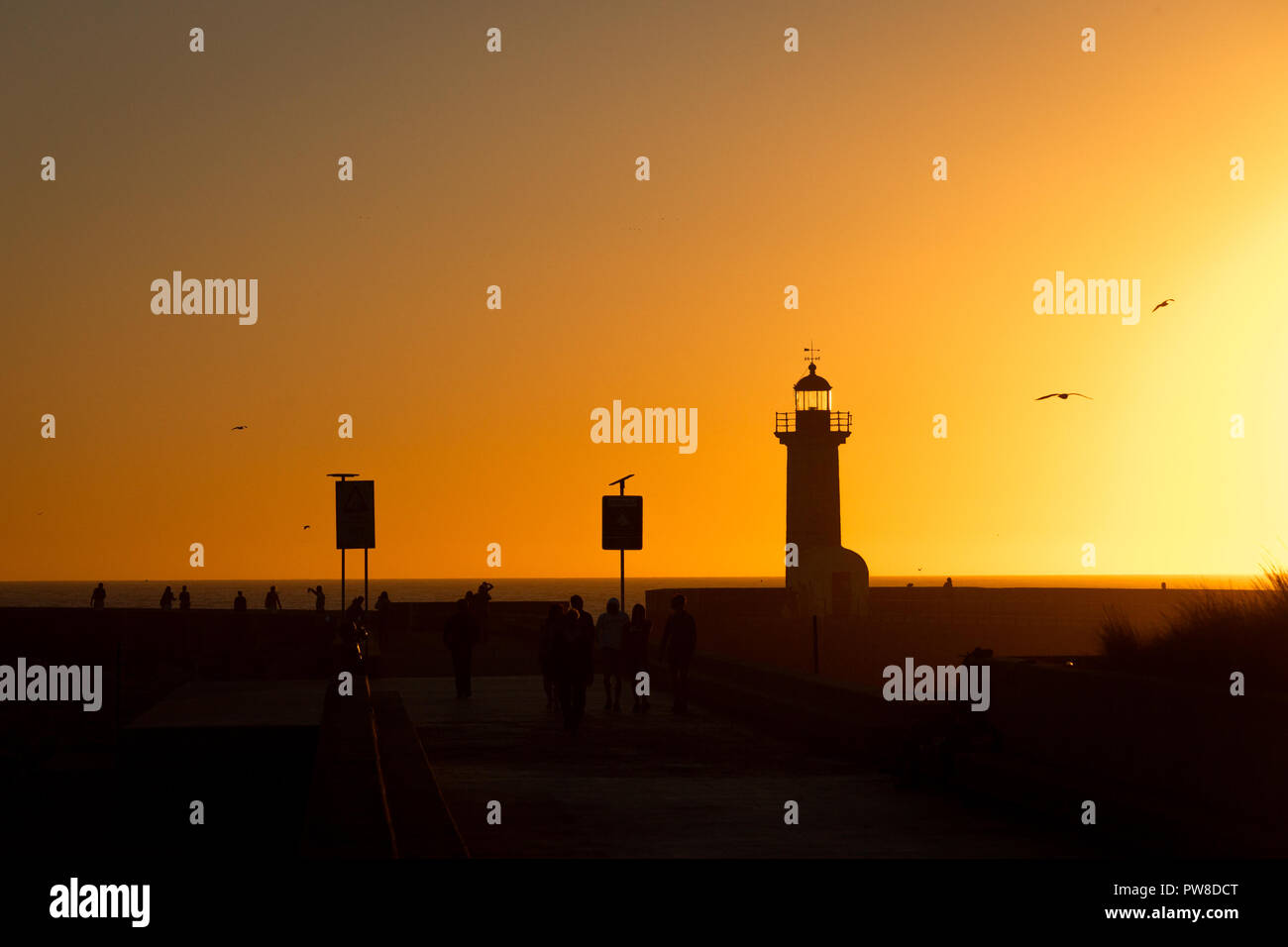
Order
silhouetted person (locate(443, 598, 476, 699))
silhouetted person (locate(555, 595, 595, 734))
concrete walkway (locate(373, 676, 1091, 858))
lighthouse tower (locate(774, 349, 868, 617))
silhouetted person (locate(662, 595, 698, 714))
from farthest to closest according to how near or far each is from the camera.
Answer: lighthouse tower (locate(774, 349, 868, 617)) → silhouetted person (locate(443, 598, 476, 699)) → silhouetted person (locate(662, 595, 698, 714)) → silhouetted person (locate(555, 595, 595, 734)) → concrete walkway (locate(373, 676, 1091, 858))

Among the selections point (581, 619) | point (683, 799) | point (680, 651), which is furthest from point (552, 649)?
point (683, 799)

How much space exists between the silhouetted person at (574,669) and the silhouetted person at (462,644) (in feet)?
16.0

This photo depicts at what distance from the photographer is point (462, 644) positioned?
2666 centimetres

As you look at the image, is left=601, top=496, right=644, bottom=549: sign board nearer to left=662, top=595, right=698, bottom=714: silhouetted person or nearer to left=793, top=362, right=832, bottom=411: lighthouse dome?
left=662, top=595, right=698, bottom=714: silhouetted person

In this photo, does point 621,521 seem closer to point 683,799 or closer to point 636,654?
point 636,654

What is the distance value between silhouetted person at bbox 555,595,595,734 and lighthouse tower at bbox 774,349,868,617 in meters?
46.3

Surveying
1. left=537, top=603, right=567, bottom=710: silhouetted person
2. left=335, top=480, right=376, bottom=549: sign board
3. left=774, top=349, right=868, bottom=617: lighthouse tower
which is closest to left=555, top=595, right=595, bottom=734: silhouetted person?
left=537, top=603, right=567, bottom=710: silhouetted person

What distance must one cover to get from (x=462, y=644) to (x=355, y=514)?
394 cm

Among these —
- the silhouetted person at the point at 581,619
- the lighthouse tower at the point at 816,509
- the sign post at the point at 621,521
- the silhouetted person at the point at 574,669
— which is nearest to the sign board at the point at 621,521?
the sign post at the point at 621,521

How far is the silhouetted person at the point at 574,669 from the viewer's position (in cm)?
2112

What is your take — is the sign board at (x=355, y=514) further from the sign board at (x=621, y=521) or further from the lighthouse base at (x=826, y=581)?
the lighthouse base at (x=826, y=581)

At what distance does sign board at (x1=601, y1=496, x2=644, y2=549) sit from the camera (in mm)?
30938
